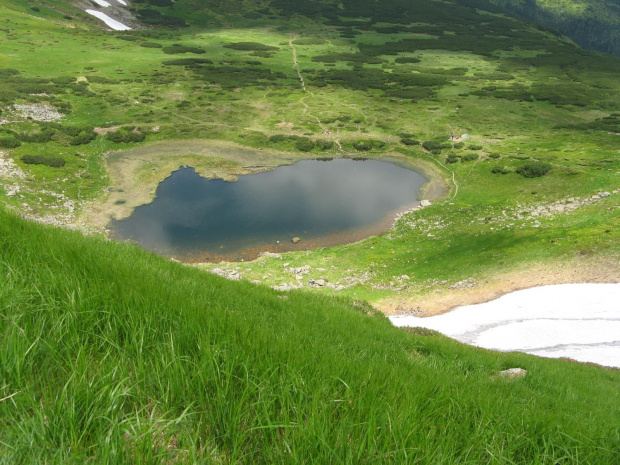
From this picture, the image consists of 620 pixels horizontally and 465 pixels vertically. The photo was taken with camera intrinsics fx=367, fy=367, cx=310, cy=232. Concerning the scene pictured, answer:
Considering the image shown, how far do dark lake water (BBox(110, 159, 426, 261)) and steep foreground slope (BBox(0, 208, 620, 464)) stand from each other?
28820 mm

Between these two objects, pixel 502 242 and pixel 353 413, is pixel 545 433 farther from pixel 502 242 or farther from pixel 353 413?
pixel 502 242

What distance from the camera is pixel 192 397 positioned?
100 inches

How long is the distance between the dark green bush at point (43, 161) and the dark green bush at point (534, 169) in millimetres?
52967

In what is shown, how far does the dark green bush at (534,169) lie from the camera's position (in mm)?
41459

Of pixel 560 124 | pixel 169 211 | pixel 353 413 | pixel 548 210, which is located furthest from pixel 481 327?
pixel 560 124

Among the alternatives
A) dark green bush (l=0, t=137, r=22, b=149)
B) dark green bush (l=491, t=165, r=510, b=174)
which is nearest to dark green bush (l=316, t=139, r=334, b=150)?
dark green bush (l=491, t=165, r=510, b=174)

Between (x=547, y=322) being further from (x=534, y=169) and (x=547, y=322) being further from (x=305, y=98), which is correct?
(x=305, y=98)

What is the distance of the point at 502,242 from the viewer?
29.8 metres

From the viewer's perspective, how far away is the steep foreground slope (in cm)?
209

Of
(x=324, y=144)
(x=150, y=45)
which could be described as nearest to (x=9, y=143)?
(x=324, y=144)

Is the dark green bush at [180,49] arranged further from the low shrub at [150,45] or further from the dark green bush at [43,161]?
the dark green bush at [43,161]

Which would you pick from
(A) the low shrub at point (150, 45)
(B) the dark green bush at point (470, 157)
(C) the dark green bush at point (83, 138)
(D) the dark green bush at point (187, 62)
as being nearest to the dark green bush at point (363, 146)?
(B) the dark green bush at point (470, 157)

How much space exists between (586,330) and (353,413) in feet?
77.7

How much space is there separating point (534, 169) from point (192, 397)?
158 feet
